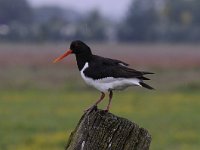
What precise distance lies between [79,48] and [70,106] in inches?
783

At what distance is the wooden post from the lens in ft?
15.8

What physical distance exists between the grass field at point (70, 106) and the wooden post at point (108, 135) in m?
11.2

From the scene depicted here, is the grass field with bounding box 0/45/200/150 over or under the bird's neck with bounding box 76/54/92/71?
under

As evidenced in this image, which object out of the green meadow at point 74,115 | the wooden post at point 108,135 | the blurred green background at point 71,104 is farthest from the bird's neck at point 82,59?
the green meadow at point 74,115

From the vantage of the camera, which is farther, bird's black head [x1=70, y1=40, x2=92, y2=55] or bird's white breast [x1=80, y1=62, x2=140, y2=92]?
bird's black head [x1=70, y1=40, x2=92, y2=55]

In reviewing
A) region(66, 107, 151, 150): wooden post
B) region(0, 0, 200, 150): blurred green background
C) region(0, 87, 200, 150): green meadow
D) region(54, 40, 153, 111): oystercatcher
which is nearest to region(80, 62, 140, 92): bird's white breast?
region(54, 40, 153, 111): oystercatcher

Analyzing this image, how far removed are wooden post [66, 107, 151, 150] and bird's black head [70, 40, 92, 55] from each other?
154cm

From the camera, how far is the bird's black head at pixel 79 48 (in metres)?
6.47

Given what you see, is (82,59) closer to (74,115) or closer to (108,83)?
(108,83)

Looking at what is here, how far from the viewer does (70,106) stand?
86.3ft

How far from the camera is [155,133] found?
1902cm

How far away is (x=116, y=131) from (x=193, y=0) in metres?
133

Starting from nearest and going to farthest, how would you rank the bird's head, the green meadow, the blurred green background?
1. the bird's head
2. the green meadow
3. the blurred green background

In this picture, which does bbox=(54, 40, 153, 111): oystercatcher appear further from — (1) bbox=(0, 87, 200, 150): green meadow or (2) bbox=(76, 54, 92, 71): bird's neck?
(1) bbox=(0, 87, 200, 150): green meadow
